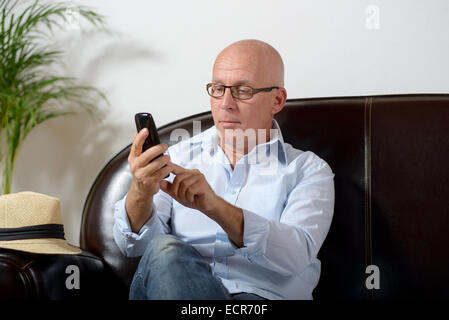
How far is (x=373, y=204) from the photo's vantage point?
1578mm

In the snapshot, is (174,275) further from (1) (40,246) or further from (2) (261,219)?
(1) (40,246)

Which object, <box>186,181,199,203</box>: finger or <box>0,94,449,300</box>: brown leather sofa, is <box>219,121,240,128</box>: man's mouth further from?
<box>186,181,199,203</box>: finger

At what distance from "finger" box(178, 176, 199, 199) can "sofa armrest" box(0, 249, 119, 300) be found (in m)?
0.43

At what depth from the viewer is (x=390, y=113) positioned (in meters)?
1.63

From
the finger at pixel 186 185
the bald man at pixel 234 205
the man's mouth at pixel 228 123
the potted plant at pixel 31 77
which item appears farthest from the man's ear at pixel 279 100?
the potted plant at pixel 31 77

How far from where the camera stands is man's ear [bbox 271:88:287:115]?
5.30 ft

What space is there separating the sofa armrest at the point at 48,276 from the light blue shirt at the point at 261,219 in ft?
0.44

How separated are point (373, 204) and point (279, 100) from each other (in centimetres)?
43

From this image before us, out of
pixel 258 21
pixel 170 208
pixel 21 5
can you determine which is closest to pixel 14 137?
pixel 21 5

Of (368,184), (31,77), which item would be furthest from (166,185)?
(31,77)

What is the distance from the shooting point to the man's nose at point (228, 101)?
1510mm

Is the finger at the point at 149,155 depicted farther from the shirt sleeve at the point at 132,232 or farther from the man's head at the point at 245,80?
the man's head at the point at 245,80
